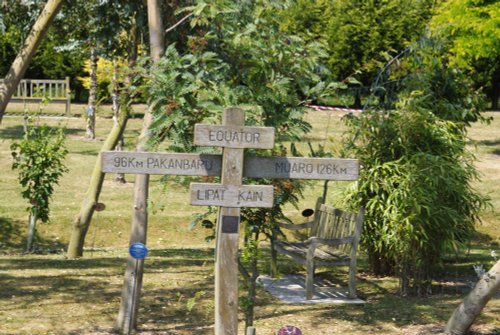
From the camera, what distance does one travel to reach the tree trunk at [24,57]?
9602 millimetres

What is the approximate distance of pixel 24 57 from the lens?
9.66 m

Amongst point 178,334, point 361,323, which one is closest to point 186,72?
point 178,334

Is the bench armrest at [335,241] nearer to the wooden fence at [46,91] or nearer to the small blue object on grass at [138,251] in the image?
the small blue object on grass at [138,251]

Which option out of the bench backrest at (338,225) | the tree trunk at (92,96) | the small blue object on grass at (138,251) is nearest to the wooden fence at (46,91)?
the tree trunk at (92,96)

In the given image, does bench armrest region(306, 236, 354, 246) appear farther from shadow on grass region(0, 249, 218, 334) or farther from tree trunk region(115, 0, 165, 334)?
tree trunk region(115, 0, 165, 334)

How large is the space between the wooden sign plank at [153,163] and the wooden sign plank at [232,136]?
0.57 ft

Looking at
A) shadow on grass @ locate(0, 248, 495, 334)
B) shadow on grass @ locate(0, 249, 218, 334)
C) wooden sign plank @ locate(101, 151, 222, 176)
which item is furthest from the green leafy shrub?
wooden sign plank @ locate(101, 151, 222, 176)

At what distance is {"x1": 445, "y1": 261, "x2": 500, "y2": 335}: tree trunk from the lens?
778cm

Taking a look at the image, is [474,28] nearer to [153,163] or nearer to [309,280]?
[309,280]

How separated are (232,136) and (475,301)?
2.90 m

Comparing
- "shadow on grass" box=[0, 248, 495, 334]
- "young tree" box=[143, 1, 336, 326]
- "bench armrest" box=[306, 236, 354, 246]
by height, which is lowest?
"shadow on grass" box=[0, 248, 495, 334]

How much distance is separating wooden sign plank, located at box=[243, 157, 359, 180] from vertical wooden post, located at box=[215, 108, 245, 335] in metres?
0.16

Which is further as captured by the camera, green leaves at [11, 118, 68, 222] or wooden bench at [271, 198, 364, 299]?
green leaves at [11, 118, 68, 222]

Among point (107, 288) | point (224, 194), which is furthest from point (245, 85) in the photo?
point (107, 288)
